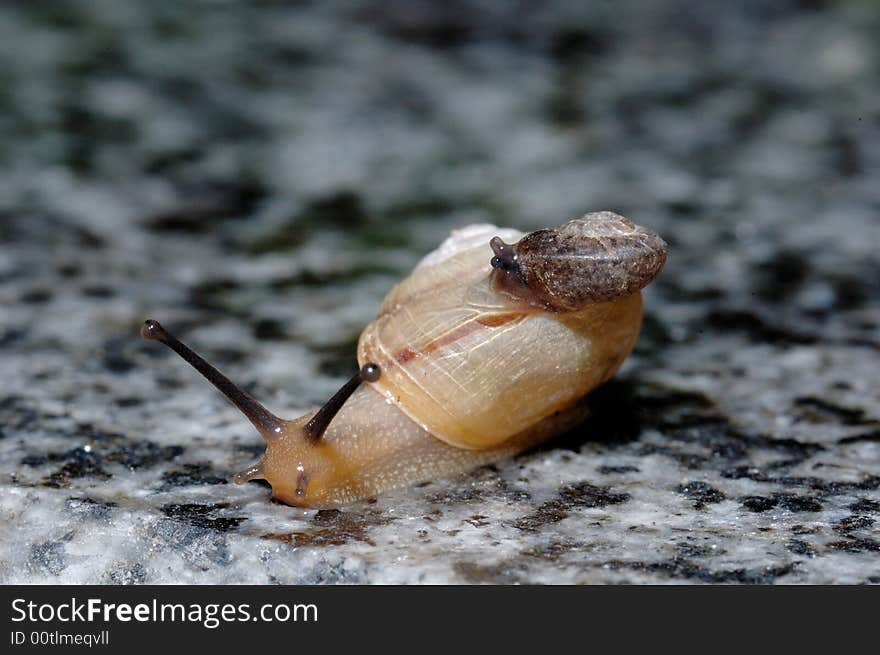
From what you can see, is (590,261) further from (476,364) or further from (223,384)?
(223,384)

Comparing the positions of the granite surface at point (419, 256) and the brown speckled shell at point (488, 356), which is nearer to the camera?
the granite surface at point (419, 256)

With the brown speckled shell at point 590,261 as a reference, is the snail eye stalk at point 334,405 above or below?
below

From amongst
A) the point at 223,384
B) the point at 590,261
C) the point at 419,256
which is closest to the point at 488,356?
the point at 590,261

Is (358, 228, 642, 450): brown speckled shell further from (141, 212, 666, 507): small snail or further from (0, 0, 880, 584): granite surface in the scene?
(0, 0, 880, 584): granite surface

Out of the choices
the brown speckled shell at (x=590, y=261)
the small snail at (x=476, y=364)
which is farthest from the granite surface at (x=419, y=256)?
the brown speckled shell at (x=590, y=261)

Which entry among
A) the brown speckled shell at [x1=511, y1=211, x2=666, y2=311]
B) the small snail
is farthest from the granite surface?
the brown speckled shell at [x1=511, y1=211, x2=666, y2=311]

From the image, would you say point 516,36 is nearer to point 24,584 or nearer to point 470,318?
point 470,318

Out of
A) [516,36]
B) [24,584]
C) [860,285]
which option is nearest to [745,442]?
[860,285]

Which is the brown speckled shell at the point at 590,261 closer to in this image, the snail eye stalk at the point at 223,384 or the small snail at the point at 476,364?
the small snail at the point at 476,364
